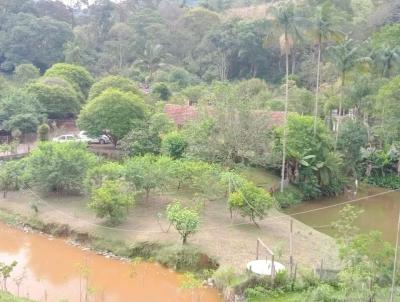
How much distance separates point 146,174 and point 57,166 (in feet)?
12.6

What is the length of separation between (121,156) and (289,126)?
345 inches

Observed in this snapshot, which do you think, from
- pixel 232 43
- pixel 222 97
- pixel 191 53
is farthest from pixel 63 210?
pixel 191 53

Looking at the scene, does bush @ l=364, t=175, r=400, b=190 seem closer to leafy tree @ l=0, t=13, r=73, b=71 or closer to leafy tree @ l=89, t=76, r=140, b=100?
leafy tree @ l=89, t=76, r=140, b=100

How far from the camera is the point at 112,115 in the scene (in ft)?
88.8

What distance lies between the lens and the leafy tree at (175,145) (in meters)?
24.8

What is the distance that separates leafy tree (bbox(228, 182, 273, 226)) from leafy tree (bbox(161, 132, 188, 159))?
6529 millimetres

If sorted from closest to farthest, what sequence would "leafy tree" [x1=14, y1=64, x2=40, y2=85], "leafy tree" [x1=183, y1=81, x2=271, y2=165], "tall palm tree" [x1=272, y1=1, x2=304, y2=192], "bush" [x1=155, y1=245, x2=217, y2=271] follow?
"bush" [x1=155, y1=245, x2=217, y2=271]
"tall palm tree" [x1=272, y1=1, x2=304, y2=192]
"leafy tree" [x1=183, y1=81, x2=271, y2=165]
"leafy tree" [x1=14, y1=64, x2=40, y2=85]

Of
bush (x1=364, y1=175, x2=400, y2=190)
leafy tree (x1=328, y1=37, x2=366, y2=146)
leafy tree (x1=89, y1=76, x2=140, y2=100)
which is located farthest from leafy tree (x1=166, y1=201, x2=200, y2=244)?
leafy tree (x1=89, y1=76, x2=140, y2=100)

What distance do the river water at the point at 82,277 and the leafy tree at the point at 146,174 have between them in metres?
3.62

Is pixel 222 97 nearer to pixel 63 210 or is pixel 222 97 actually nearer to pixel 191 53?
pixel 63 210

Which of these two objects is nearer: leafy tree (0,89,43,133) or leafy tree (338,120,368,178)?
leafy tree (338,120,368,178)

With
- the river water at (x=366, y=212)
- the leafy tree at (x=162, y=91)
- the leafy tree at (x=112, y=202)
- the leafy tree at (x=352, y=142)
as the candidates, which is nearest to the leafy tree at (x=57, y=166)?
the leafy tree at (x=112, y=202)

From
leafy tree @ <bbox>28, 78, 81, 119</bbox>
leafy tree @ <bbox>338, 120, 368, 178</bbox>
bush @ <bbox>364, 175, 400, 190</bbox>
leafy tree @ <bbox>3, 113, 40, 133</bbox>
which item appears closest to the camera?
leafy tree @ <bbox>338, 120, 368, 178</bbox>

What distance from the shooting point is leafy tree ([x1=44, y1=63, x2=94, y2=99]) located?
37656mm
